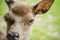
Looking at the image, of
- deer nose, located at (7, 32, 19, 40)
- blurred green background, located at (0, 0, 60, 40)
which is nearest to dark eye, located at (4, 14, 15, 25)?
deer nose, located at (7, 32, 19, 40)

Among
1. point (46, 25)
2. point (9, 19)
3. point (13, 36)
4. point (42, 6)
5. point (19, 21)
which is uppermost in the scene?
point (46, 25)

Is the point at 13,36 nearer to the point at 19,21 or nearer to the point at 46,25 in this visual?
the point at 19,21

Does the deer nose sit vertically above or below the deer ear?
below

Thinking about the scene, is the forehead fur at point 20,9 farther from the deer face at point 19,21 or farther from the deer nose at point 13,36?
the deer nose at point 13,36

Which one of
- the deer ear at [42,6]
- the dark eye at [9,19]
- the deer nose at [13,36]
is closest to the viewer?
the deer nose at [13,36]

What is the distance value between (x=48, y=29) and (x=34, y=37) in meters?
1.21

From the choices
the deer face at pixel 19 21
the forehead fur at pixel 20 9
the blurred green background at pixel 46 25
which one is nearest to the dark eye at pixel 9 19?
the deer face at pixel 19 21

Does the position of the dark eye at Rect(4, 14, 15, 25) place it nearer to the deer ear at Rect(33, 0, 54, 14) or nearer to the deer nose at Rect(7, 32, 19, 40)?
the deer nose at Rect(7, 32, 19, 40)

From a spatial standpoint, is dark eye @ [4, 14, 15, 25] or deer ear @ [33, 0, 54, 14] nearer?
dark eye @ [4, 14, 15, 25]

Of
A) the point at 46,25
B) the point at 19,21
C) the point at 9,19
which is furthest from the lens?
the point at 46,25

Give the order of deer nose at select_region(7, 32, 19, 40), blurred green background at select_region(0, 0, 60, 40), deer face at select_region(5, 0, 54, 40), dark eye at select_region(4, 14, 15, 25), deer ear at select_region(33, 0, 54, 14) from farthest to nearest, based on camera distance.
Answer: blurred green background at select_region(0, 0, 60, 40)
deer ear at select_region(33, 0, 54, 14)
dark eye at select_region(4, 14, 15, 25)
deer face at select_region(5, 0, 54, 40)
deer nose at select_region(7, 32, 19, 40)

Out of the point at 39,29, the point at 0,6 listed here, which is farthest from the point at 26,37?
the point at 0,6

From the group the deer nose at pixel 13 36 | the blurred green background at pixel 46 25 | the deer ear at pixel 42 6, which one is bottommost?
the deer nose at pixel 13 36

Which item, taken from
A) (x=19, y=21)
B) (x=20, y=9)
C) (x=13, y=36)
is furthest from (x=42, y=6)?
(x=13, y=36)
